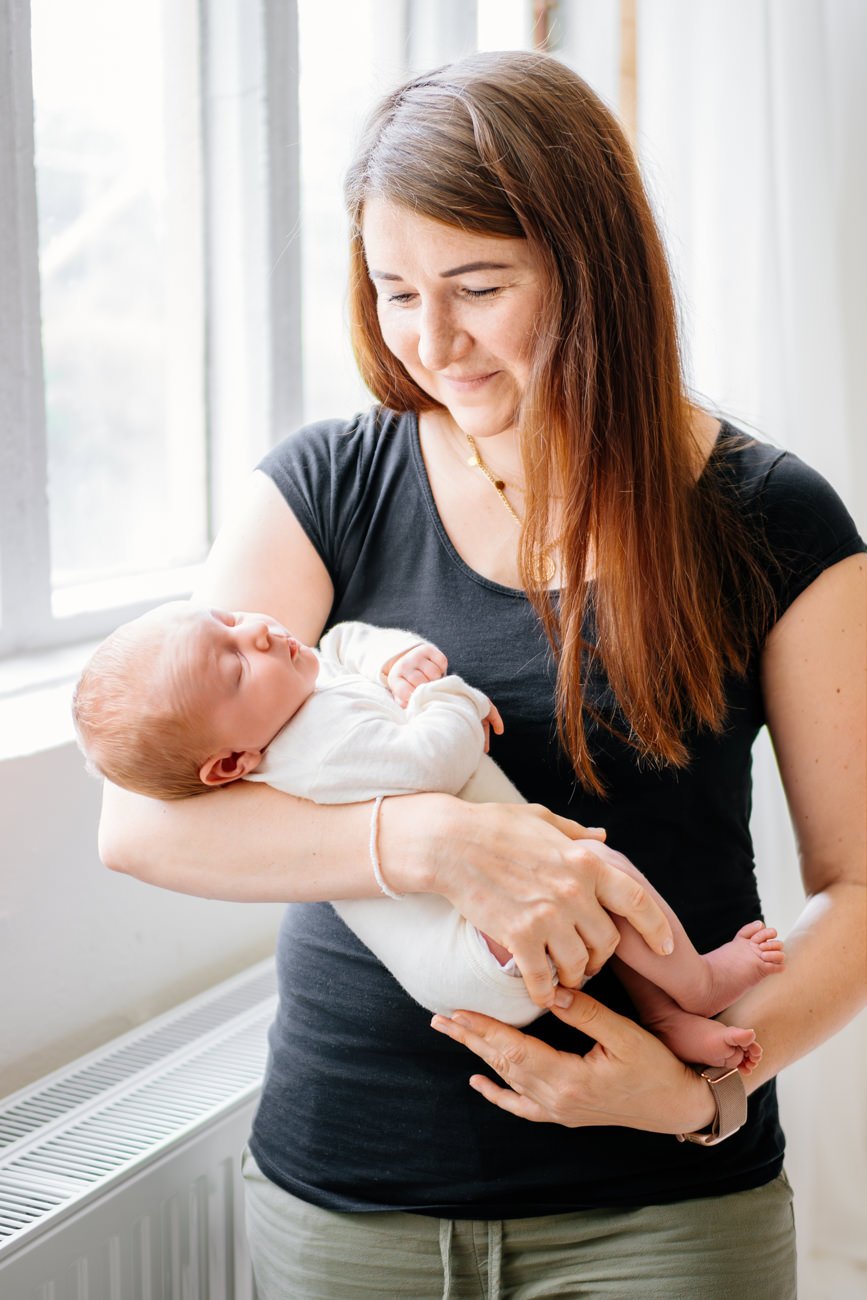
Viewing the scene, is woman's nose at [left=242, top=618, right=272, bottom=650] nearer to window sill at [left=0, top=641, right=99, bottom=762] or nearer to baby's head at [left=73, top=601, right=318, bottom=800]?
baby's head at [left=73, top=601, right=318, bottom=800]

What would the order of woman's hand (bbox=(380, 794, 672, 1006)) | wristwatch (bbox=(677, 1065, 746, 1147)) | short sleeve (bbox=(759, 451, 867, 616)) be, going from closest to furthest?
woman's hand (bbox=(380, 794, 672, 1006))
wristwatch (bbox=(677, 1065, 746, 1147))
short sleeve (bbox=(759, 451, 867, 616))

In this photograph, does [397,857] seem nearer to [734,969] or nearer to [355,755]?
[355,755]

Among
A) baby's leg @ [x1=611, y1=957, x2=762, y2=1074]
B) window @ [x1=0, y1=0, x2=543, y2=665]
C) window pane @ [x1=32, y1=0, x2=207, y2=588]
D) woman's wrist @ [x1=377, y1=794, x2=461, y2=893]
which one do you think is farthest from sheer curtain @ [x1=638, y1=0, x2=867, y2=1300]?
woman's wrist @ [x1=377, y1=794, x2=461, y2=893]

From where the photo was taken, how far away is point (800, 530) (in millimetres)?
1365

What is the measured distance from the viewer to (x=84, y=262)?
2.08 meters

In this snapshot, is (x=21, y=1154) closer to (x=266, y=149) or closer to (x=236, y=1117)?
(x=236, y=1117)

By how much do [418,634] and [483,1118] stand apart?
1.68 feet

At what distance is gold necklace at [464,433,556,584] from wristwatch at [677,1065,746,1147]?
530mm

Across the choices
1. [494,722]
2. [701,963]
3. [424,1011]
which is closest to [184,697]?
[494,722]

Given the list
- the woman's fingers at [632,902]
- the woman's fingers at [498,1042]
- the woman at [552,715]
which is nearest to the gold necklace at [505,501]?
the woman at [552,715]

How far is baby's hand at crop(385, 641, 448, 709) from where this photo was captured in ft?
4.20

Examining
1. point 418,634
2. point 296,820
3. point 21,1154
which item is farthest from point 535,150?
point 21,1154

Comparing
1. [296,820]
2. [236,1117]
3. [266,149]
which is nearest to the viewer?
[296,820]

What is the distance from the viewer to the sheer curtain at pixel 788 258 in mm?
1965
